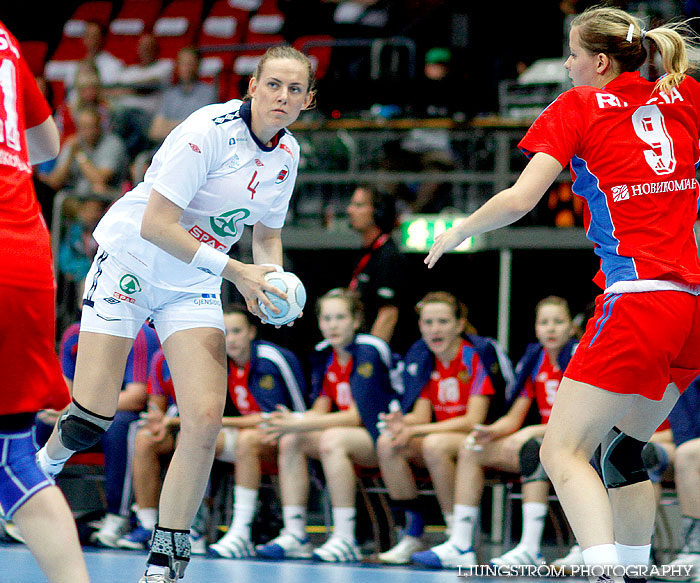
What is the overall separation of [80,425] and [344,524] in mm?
2281

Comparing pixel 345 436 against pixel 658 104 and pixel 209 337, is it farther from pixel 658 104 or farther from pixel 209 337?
pixel 658 104

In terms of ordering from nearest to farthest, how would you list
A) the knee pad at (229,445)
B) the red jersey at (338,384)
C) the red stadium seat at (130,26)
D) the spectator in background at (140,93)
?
the knee pad at (229,445) < the red jersey at (338,384) < the spectator in background at (140,93) < the red stadium seat at (130,26)

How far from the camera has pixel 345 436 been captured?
5805 mm

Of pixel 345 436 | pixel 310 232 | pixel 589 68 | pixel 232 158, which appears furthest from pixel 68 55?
pixel 589 68

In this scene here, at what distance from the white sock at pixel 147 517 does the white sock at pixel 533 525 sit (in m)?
2.06

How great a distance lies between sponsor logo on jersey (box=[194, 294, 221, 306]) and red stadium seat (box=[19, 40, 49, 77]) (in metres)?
8.42

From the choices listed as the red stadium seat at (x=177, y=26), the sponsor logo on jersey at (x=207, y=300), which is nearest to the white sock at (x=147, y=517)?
the sponsor logo on jersey at (x=207, y=300)

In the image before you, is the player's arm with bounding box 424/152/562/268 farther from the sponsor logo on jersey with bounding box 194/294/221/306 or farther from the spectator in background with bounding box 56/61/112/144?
the spectator in background with bounding box 56/61/112/144

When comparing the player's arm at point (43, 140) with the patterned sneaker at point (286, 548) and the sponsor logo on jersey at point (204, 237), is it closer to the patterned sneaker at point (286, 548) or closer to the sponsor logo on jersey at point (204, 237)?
the sponsor logo on jersey at point (204, 237)

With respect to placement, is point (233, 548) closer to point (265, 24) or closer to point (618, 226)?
point (618, 226)

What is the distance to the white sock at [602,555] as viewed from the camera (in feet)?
9.94

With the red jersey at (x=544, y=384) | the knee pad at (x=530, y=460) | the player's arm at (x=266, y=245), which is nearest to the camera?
the player's arm at (x=266, y=245)

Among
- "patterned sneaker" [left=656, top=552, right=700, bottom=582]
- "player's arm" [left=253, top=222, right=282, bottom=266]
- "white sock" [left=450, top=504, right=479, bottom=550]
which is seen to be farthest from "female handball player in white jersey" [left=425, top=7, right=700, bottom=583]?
"white sock" [left=450, top=504, right=479, bottom=550]

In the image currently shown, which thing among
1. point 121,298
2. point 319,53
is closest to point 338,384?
point 121,298
